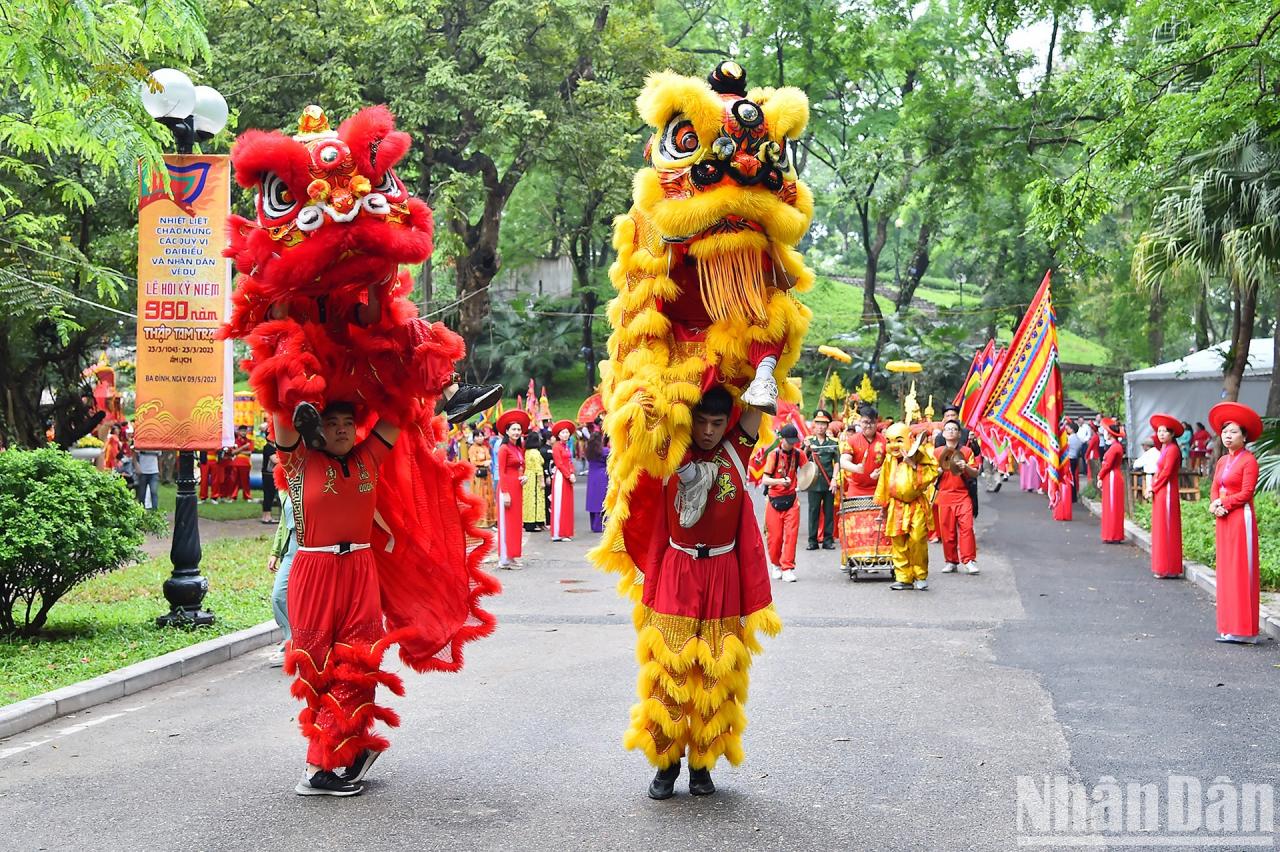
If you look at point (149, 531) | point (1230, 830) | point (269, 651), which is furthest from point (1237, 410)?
point (149, 531)

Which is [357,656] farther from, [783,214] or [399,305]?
[783,214]

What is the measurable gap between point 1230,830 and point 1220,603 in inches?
215

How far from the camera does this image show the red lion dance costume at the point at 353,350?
219 inches

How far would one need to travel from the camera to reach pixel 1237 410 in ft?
31.8

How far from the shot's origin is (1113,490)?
1844cm

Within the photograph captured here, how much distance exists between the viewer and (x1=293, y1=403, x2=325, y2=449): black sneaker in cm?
552

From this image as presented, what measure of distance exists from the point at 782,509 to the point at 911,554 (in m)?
1.79

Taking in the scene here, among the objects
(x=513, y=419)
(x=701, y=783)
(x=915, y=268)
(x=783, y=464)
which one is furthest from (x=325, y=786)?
(x=915, y=268)

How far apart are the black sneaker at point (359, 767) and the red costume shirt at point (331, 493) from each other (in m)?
0.97

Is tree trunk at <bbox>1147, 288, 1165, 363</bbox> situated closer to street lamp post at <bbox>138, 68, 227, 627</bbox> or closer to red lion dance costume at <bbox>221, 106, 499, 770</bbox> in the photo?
street lamp post at <bbox>138, 68, 227, 627</bbox>

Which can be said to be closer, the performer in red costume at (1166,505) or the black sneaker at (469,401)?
the black sneaker at (469,401)

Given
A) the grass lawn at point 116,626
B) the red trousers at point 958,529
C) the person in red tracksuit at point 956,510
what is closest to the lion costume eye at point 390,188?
the grass lawn at point 116,626

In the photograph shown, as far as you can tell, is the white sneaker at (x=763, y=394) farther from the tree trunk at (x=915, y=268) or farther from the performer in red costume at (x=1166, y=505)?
the tree trunk at (x=915, y=268)

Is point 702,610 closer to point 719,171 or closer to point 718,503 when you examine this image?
point 718,503
